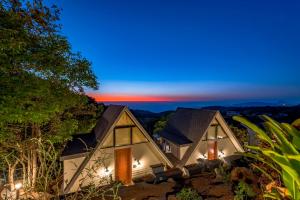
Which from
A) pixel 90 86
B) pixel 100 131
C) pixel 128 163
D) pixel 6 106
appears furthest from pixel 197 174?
pixel 6 106

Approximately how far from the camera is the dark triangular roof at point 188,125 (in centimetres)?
1478

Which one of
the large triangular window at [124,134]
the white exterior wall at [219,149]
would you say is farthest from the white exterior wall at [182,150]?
the large triangular window at [124,134]

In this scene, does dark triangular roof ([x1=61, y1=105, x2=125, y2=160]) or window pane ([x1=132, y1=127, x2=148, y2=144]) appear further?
window pane ([x1=132, y1=127, x2=148, y2=144])

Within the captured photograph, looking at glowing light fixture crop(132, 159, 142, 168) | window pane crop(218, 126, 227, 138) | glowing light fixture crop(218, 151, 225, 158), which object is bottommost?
glowing light fixture crop(218, 151, 225, 158)

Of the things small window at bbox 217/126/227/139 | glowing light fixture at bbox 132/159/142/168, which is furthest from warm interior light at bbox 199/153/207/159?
glowing light fixture at bbox 132/159/142/168

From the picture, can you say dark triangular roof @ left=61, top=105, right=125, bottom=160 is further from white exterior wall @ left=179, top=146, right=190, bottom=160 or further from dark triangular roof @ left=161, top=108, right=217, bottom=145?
white exterior wall @ left=179, top=146, right=190, bottom=160

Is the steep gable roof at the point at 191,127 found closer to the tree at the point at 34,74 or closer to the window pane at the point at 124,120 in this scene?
the window pane at the point at 124,120

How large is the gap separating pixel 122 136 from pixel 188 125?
6445mm

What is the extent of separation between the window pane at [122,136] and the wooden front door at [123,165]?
52 centimetres

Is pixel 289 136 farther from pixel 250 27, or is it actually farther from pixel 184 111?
pixel 250 27

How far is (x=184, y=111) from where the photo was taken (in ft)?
60.2

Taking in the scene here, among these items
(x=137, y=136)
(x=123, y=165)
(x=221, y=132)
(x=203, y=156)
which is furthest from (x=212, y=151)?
(x=123, y=165)

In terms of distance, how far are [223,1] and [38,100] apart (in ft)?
69.9

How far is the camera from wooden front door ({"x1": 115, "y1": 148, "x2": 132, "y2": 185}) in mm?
12180
